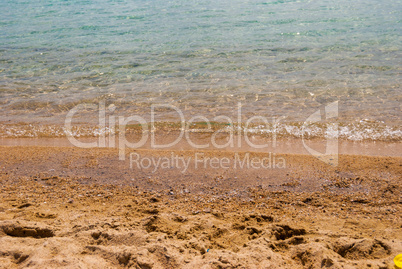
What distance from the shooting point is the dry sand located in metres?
2.50

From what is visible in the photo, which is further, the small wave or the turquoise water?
the turquoise water

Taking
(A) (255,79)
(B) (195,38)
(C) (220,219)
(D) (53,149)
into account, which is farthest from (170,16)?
(C) (220,219)

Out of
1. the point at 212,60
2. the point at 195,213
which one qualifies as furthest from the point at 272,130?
the point at 212,60

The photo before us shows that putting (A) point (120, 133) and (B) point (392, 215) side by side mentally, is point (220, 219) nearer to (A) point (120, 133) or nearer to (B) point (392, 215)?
(B) point (392, 215)

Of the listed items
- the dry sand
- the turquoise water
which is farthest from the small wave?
the dry sand

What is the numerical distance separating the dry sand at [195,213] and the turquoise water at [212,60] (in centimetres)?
213

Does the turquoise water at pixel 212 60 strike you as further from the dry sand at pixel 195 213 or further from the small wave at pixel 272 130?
the dry sand at pixel 195 213

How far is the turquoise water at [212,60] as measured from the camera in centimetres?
679

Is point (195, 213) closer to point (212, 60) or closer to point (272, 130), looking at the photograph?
point (272, 130)

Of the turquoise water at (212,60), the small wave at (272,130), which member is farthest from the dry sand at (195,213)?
the turquoise water at (212,60)

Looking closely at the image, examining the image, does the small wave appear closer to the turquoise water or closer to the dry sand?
the turquoise water

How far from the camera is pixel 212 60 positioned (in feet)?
30.1

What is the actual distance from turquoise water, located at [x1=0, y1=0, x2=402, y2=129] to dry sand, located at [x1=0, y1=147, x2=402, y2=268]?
2130 mm

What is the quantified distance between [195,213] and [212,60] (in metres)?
6.58
